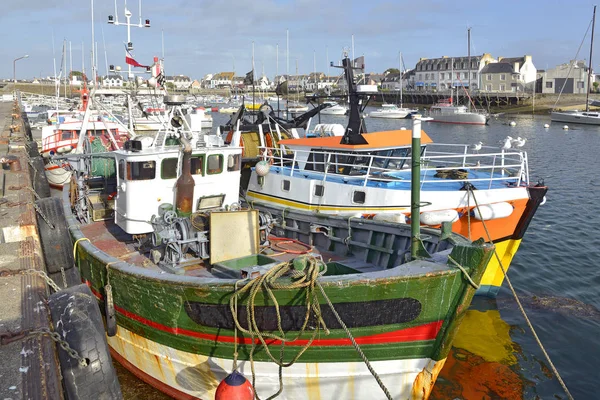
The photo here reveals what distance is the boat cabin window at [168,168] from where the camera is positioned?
1009cm

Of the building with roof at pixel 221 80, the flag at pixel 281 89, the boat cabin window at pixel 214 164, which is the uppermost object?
the building with roof at pixel 221 80

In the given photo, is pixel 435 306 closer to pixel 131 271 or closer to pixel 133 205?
pixel 131 271

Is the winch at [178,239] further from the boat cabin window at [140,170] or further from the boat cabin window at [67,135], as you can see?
the boat cabin window at [67,135]

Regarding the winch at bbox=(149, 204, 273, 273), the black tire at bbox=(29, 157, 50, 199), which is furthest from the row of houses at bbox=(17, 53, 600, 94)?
the winch at bbox=(149, 204, 273, 273)

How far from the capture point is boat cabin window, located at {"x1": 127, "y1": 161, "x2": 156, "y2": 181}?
9.91 m

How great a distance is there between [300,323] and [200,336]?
1.64m

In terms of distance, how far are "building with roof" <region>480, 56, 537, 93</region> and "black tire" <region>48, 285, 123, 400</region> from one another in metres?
103

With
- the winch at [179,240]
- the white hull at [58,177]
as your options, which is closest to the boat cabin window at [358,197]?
the winch at [179,240]

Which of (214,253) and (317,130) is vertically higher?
(317,130)

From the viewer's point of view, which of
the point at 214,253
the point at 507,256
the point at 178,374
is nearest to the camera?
the point at 178,374

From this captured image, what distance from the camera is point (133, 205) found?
10.1m

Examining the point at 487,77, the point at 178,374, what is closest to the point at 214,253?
the point at 178,374

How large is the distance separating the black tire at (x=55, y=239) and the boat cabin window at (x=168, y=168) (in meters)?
2.96

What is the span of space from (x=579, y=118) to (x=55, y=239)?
6829 cm
